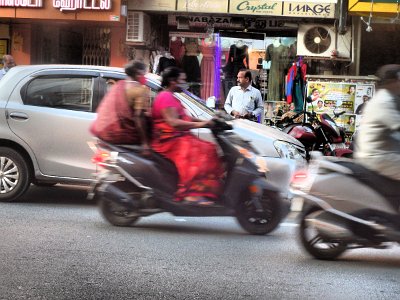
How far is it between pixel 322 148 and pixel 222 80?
3715 mm

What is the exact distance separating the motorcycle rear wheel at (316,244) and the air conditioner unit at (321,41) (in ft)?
27.5

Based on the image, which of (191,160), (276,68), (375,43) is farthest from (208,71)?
(191,160)

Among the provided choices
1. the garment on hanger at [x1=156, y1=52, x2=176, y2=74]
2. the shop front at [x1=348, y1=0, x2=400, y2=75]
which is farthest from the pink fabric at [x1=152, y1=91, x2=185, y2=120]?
the shop front at [x1=348, y1=0, x2=400, y2=75]

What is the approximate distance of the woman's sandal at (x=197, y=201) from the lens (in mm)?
6340

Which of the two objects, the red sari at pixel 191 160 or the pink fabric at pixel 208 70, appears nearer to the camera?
the red sari at pixel 191 160

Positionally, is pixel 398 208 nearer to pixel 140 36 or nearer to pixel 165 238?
pixel 165 238

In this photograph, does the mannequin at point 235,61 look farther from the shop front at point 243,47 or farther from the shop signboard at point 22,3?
the shop signboard at point 22,3

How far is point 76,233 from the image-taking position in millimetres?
6445

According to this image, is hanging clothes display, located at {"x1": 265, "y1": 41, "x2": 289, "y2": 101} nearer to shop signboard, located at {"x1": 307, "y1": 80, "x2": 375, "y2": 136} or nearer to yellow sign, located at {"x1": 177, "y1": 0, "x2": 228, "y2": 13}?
shop signboard, located at {"x1": 307, "y1": 80, "x2": 375, "y2": 136}

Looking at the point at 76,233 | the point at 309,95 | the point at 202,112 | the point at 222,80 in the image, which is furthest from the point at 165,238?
the point at 222,80

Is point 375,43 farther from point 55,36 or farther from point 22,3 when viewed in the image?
point 22,3

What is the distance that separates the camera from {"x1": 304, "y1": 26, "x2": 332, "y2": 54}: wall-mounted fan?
13.3 meters

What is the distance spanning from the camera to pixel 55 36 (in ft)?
48.1

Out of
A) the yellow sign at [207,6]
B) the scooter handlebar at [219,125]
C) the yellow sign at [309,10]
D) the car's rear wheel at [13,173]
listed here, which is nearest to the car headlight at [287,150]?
the scooter handlebar at [219,125]
